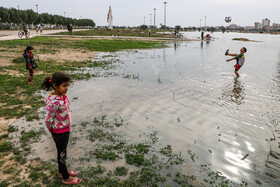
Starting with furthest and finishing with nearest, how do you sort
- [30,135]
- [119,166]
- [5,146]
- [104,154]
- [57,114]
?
[30,135] → [5,146] → [104,154] → [119,166] → [57,114]

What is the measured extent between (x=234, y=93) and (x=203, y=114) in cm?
387

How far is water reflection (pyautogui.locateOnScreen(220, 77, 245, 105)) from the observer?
951 centimetres

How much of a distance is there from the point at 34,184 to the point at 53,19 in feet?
424

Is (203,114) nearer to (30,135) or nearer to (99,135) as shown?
(99,135)

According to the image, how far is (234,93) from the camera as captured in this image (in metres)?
10.6

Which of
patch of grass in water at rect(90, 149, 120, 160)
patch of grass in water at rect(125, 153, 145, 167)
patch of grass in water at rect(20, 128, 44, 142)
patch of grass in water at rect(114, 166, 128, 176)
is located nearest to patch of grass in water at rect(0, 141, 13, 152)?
patch of grass in water at rect(20, 128, 44, 142)

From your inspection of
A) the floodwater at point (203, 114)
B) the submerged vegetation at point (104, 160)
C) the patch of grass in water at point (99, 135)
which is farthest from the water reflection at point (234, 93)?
the patch of grass in water at point (99, 135)

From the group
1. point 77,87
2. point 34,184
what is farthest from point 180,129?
point 77,87

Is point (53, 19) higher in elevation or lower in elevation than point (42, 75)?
higher

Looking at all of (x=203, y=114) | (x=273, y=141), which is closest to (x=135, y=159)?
(x=203, y=114)

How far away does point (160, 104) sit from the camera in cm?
872

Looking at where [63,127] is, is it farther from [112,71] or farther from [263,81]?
[263,81]

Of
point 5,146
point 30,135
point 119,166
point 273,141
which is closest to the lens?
point 119,166

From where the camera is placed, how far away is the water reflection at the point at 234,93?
9.51 m
